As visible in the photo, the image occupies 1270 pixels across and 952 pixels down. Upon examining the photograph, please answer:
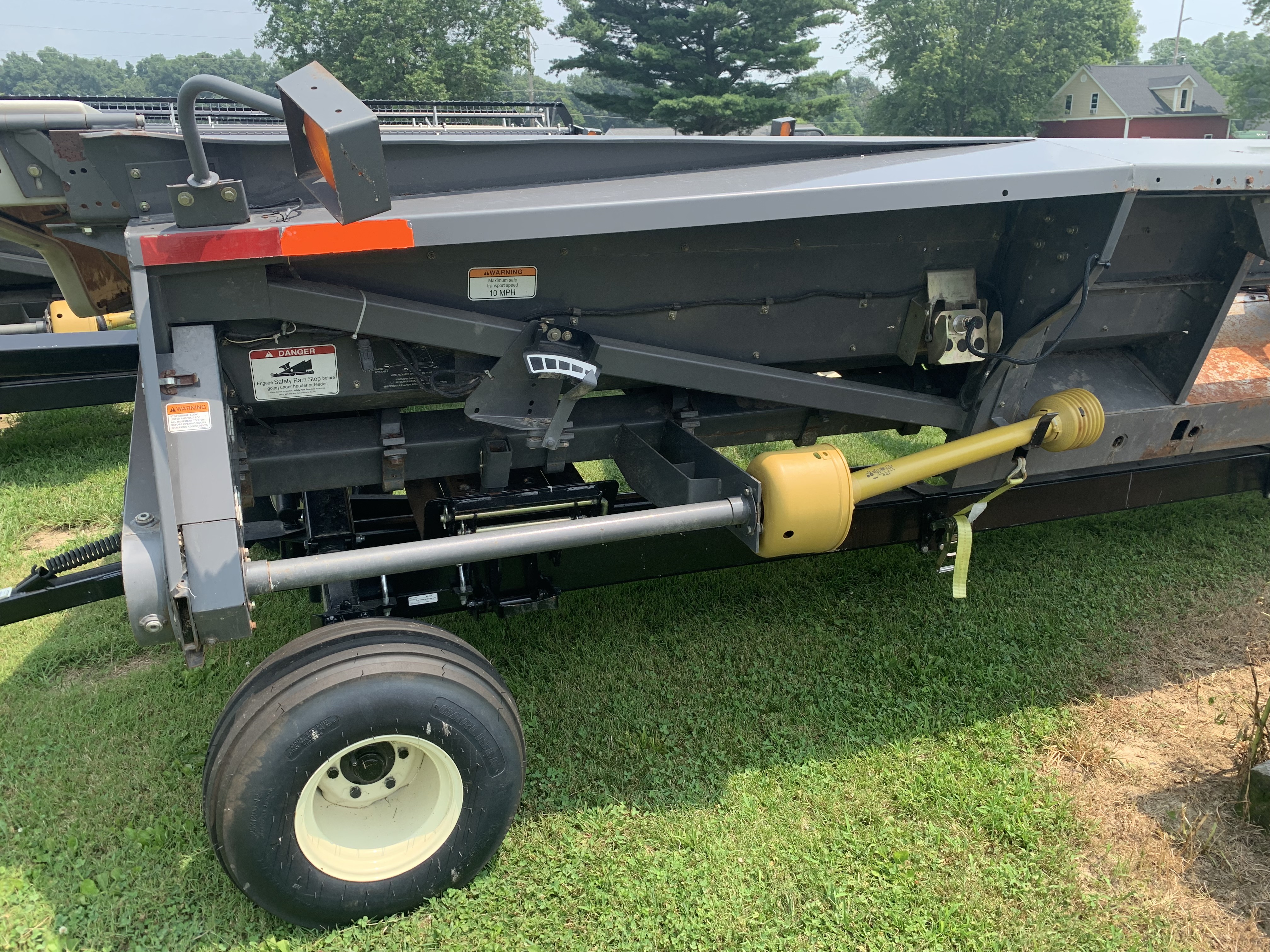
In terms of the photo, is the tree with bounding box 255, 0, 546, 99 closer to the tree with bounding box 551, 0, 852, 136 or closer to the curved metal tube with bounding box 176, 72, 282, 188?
the tree with bounding box 551, 0, 852, 136

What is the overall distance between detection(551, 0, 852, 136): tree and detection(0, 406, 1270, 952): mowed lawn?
2956 centimetres

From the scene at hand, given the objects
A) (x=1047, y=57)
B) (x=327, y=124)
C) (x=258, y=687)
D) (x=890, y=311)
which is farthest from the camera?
(x=1047, y=57)

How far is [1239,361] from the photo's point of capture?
12.5 ft

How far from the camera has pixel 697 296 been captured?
Result: 9.66 ft

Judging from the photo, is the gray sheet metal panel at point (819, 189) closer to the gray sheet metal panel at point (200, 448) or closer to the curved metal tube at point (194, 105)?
the curved metal tube at point (194, 105)

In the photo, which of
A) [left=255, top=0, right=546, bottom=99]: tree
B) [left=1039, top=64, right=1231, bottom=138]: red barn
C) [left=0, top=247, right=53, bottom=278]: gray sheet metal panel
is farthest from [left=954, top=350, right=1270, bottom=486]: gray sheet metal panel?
[left=1039, top=64, right=1231, bottom=138]: red barn

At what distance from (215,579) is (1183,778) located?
9.67 feet

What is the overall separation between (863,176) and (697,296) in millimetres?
647

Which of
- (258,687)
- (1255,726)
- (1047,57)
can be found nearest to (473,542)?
(258,687)

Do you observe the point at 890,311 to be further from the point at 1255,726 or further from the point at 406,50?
the point at 406,50

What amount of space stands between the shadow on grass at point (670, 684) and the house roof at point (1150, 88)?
199 feet

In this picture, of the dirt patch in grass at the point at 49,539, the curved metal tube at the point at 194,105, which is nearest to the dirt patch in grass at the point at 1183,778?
the curved metal tube at the point at 194,105

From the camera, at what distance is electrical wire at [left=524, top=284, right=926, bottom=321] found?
2795 mm

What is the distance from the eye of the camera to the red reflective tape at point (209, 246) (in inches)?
85.3
